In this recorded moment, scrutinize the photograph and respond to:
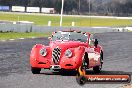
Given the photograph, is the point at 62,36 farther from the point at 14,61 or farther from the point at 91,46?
the point at 14,61

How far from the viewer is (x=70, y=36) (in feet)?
44.2

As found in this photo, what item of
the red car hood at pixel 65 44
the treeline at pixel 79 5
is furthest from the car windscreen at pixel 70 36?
the treeline at pixel 79 5

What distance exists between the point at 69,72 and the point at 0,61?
135 inches

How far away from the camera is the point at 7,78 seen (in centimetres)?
1166

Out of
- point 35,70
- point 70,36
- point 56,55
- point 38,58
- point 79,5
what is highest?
point 79,5

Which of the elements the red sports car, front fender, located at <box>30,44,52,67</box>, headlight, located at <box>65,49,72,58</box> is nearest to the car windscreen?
the red sports car

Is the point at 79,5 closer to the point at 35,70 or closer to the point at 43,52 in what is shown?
the point at 35,70

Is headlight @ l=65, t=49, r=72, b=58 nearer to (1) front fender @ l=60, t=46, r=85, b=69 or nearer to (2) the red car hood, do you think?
(1) front fender @ l=60, t=46, r=85, b=69

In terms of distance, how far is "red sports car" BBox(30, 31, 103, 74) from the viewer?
1221 cm

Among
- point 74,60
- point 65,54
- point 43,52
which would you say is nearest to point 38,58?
point 43,52

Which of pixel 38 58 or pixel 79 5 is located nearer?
pixel 38 58

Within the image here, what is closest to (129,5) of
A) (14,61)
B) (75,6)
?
(75,6)

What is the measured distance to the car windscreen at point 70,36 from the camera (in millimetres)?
13381

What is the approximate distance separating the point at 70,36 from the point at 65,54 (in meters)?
1.29
